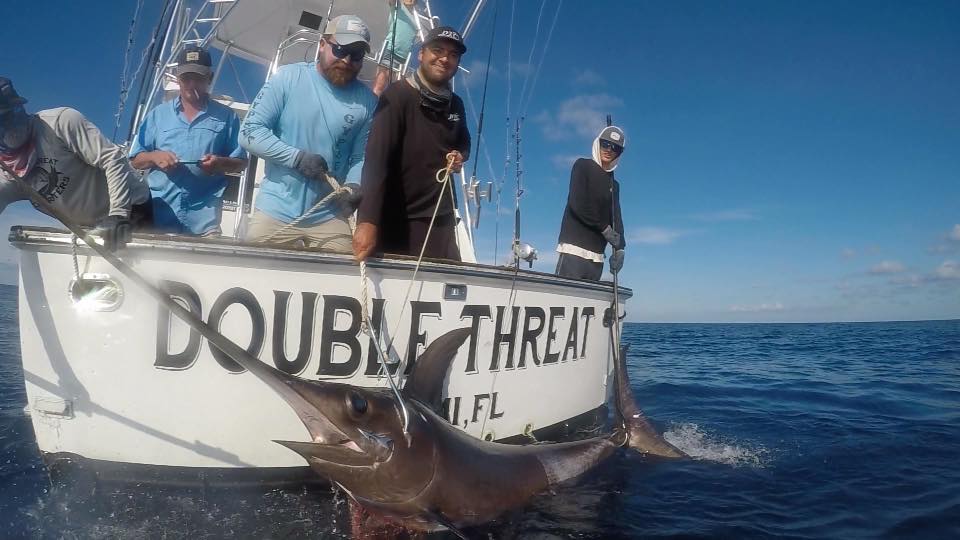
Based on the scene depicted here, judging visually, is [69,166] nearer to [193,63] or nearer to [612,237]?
[193,63]

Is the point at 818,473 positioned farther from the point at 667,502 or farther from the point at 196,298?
the point at 196,298

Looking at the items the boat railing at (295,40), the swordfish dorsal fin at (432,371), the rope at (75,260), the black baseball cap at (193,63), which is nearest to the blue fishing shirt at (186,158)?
the black baseball cap at (193,63)

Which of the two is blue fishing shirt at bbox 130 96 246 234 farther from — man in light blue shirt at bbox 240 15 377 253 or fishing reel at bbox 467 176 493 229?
fishing reel at bbox 467 176 493 229

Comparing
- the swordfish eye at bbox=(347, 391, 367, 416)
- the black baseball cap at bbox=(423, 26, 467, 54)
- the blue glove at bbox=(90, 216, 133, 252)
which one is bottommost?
the swordfish eye at bbox=(347, 391, 367, 416)

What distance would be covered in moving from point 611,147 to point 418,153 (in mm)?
2424

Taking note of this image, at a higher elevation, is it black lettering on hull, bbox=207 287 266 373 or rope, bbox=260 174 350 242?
rope, bbox=260 174 350 242

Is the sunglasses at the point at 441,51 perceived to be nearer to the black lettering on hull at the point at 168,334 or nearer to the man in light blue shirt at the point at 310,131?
the man in light blue shirt at the point at 310,131

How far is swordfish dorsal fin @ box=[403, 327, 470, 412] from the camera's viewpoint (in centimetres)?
279

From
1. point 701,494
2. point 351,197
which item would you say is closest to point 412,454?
point 351,197

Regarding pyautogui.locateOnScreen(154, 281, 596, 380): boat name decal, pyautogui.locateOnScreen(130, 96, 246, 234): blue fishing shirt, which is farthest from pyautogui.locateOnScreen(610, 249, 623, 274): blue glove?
pyautogui.locateOnScreen(130, 96, 246, 234): blue fishing shirt

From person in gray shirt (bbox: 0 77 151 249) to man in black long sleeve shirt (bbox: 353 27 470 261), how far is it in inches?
49.2

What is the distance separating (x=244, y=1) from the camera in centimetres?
659

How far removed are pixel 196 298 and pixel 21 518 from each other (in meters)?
1.30

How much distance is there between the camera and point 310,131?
130 inches
